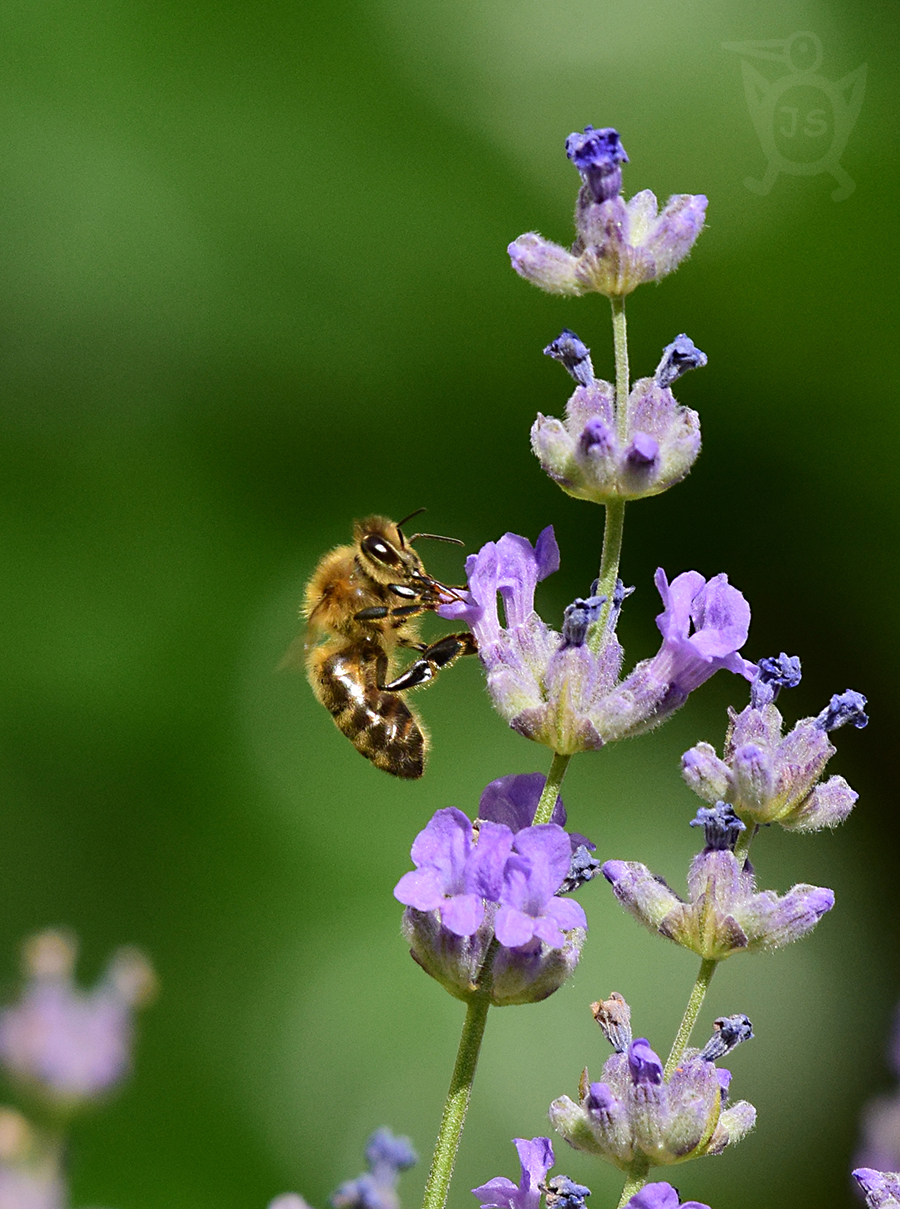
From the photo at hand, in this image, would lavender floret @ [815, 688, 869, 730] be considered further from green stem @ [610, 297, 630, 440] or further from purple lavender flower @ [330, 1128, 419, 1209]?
purple lavender flower @ [330, 1128, 419, 1209]

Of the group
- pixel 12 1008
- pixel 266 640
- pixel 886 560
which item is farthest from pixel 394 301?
pixel 12 1008

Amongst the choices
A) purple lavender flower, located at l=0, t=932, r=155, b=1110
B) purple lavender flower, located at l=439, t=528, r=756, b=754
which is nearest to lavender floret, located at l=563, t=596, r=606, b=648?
purple lavender flower, located at l=439, t=528, r=756, b=754

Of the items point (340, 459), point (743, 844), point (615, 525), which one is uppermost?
point (340, 459)

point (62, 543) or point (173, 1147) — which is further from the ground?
point (62, 543)

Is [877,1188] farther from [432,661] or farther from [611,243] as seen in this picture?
[432,661]

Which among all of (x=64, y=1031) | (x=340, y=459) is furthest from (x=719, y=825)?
(x=340, y=459)

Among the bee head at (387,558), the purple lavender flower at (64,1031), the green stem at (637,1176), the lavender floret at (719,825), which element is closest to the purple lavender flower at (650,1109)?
the green stem at (637,1176)

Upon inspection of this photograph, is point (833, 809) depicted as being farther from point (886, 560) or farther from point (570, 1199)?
point (886, 560)
